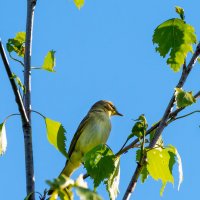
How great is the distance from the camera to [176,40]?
12.2ft

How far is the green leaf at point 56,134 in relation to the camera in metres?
3.74

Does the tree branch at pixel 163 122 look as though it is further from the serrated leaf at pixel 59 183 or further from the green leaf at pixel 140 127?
the serrated leaf at pixel 59 183

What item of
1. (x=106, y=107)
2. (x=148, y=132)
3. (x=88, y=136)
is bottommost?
(x=148, y=132)

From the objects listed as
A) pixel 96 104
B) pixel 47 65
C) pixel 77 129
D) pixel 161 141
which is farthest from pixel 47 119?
pixel 96 104

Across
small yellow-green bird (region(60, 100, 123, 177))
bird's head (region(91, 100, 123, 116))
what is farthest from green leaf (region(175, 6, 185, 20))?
bird's head (region(91, 100, 123, 116))

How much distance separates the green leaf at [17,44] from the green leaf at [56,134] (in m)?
0.61

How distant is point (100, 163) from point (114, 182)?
0.19m

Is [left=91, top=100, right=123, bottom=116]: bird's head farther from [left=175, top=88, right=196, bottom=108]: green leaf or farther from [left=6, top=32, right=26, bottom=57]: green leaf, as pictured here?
[left=175, top=88, right=196, bottom=108]: green leaf

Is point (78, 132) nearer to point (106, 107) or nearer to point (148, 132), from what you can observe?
point (106, 107)

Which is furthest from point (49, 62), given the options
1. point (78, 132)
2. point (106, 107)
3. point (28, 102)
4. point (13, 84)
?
point (106, 107)

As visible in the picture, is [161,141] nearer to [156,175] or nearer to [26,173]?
[156,175]

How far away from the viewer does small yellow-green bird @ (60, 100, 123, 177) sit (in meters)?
8.42

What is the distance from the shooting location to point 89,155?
11.6ft

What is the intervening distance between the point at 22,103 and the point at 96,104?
673 cm
